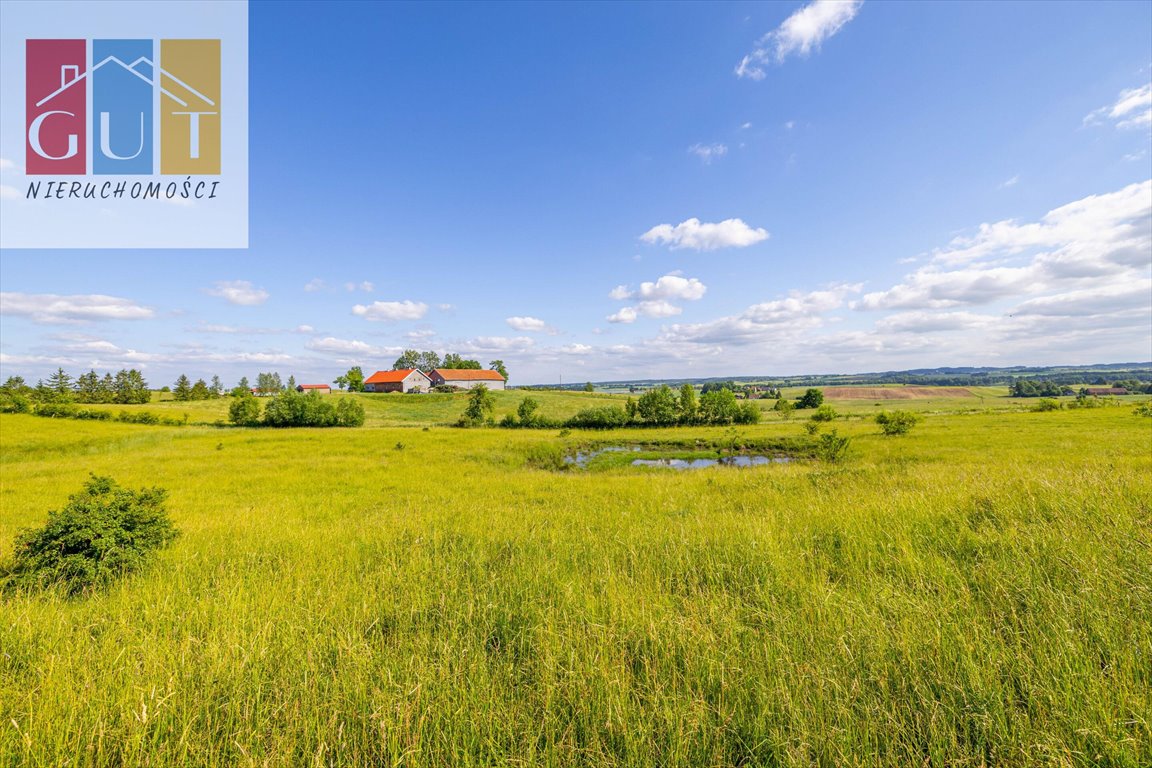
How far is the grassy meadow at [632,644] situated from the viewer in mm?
2445

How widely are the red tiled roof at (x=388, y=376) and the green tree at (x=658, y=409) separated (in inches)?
2750

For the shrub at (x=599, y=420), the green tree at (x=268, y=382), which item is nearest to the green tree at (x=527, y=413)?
the shrub at (x=599, y=420)

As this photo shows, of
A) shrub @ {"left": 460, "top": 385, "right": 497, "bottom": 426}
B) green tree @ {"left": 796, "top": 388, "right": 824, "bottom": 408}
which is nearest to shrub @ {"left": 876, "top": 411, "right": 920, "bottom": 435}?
green tree @ {"left": 796, "top": 388, "right": 824, "bottom": 408}

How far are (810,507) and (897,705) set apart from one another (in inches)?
225

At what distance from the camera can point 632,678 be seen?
2.96 meters

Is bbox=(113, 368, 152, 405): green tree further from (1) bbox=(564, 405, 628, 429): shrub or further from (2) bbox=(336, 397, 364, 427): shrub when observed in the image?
(1) bbox=(564, 405, 628, 429): shrub

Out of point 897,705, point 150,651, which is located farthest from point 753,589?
point 150,651

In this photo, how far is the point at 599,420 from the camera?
55.2 meters

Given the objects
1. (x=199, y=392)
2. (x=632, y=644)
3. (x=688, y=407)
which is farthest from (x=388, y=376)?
(x=632, y=644)

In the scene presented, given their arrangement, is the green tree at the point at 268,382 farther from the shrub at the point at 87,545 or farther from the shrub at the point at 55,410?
the shrub at the point at 87,545

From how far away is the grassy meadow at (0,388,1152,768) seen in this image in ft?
8.02

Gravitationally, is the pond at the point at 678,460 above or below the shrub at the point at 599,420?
below

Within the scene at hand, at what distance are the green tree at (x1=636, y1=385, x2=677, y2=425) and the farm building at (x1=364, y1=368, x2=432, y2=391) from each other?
2673 inches

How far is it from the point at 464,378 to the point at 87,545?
102 meters
